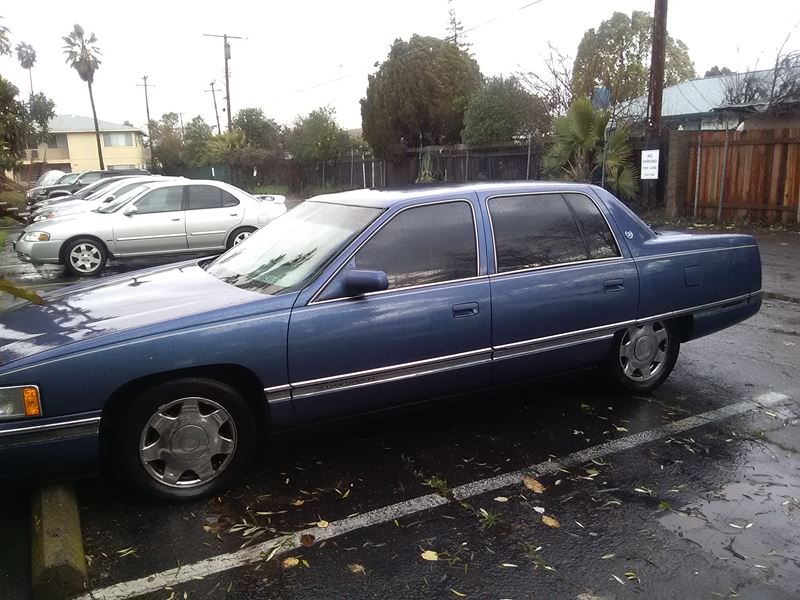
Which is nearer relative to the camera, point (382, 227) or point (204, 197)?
point (382, 227)

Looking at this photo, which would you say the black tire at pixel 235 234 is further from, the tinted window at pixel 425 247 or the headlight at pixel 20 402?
the headlight at pixel 20 402

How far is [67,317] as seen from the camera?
3742 millimetres

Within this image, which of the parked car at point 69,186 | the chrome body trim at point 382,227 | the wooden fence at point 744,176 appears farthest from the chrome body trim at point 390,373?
the parked car at point 69,186

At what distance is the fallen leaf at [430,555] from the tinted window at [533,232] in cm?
182

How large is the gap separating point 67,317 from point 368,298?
1637 millimetres

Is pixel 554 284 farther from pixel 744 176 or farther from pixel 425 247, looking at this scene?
pixel 744 176

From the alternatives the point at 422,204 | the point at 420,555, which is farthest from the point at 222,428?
the point at 422,204

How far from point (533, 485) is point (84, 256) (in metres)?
9.75

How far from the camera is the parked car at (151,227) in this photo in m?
11.2

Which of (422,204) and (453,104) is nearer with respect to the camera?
(422,204)

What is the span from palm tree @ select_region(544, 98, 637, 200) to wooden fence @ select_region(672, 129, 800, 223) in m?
1.20

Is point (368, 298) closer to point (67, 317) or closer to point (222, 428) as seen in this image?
point (222, 428)

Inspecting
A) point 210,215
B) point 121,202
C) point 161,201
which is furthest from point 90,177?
point 210,215

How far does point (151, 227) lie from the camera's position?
11578 mm
